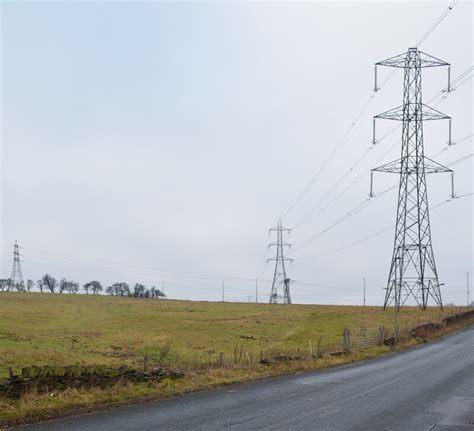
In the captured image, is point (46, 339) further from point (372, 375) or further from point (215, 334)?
point (372, 375)

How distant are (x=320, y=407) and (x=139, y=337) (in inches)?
1285

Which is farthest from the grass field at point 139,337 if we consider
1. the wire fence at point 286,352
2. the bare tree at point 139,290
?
the bare tree at point 139,290

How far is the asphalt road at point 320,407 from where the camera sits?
12016 mm

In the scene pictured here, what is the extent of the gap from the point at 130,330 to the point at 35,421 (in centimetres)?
3907

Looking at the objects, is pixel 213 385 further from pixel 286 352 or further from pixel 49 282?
pixel 49 282

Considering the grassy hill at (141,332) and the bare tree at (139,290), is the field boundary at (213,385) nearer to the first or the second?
the grassy hill at (141,332)

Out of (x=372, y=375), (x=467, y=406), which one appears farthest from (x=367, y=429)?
(x=372, y=375)

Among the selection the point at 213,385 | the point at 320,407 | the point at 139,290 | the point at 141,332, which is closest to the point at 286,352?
the point at 213,385

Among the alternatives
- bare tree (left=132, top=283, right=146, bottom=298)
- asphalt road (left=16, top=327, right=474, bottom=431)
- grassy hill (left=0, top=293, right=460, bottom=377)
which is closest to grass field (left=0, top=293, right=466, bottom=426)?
grassy hill (left=0, top=293, right=460, bottom=377)

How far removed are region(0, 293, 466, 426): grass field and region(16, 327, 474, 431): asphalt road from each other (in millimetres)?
1117

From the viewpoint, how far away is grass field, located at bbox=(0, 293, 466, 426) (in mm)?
17281

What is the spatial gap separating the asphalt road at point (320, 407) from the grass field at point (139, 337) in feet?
3.66

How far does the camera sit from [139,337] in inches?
1775

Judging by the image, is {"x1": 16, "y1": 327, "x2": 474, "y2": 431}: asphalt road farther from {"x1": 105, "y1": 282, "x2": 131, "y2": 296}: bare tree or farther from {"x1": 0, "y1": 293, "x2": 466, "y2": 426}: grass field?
{"x1": 105, "y1": 282, "x2": 131, "y2": 296}: bare tree
